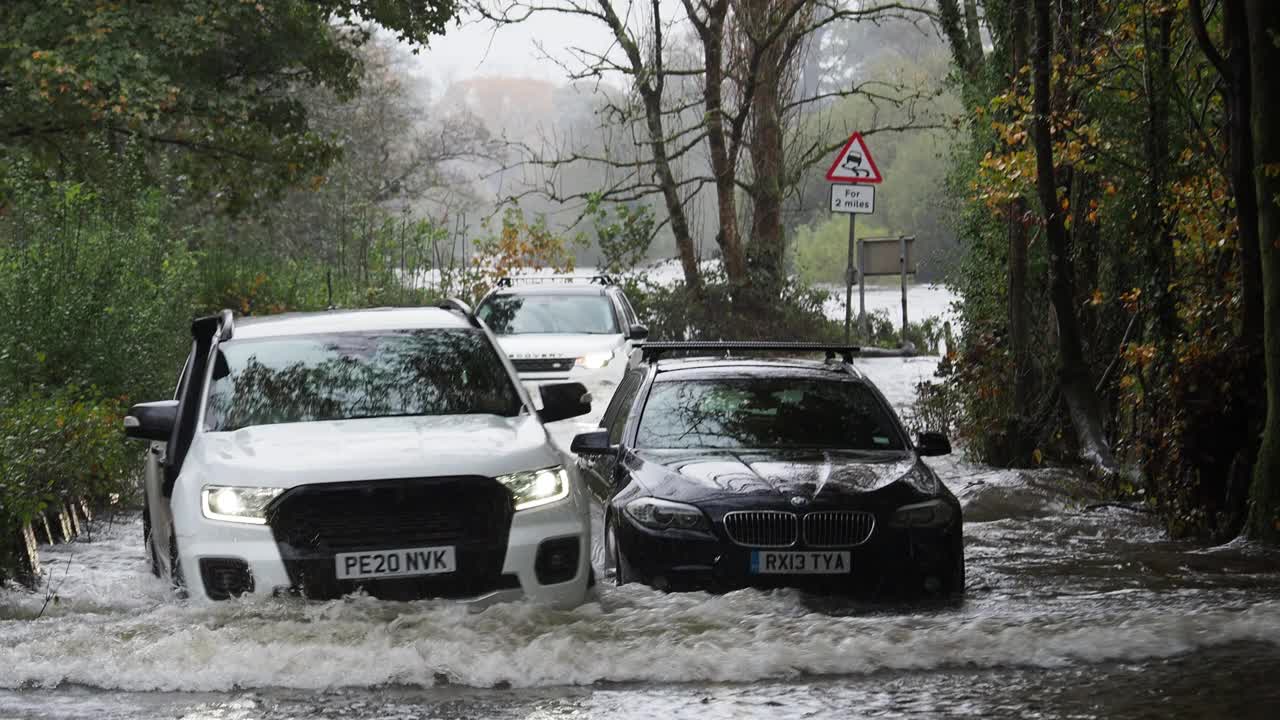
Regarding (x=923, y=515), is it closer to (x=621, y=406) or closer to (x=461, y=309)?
(x=621, y=406)

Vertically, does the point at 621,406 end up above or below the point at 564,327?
above

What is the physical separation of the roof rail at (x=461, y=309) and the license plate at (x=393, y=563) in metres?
2.32

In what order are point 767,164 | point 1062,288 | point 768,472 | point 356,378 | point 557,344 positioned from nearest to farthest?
point 356,378
point 768,472
point 1062,288
point 557,344
point 767,164

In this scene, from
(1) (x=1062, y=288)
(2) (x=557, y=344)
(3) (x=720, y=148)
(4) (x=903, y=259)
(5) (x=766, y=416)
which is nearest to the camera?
(5) (x=766, y=416)

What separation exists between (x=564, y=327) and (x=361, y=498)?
13.3 metres

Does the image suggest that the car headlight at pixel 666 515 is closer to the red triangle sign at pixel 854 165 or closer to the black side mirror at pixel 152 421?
the black side mirror at pixel 152 421

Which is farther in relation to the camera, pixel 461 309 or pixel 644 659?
pixel 461 309

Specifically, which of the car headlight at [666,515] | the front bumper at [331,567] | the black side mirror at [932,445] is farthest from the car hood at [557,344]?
the front bumper at [331,567]

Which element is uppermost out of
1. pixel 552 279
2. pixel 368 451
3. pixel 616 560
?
pixel 552 279

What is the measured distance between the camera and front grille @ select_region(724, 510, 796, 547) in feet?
29.8

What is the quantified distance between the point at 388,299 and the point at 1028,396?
16.0 m

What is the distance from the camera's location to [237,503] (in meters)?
8.01

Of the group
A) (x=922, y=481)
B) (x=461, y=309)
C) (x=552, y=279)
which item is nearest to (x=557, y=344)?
(x=552, y=279)

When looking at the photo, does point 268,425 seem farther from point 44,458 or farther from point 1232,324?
point 1232,324
